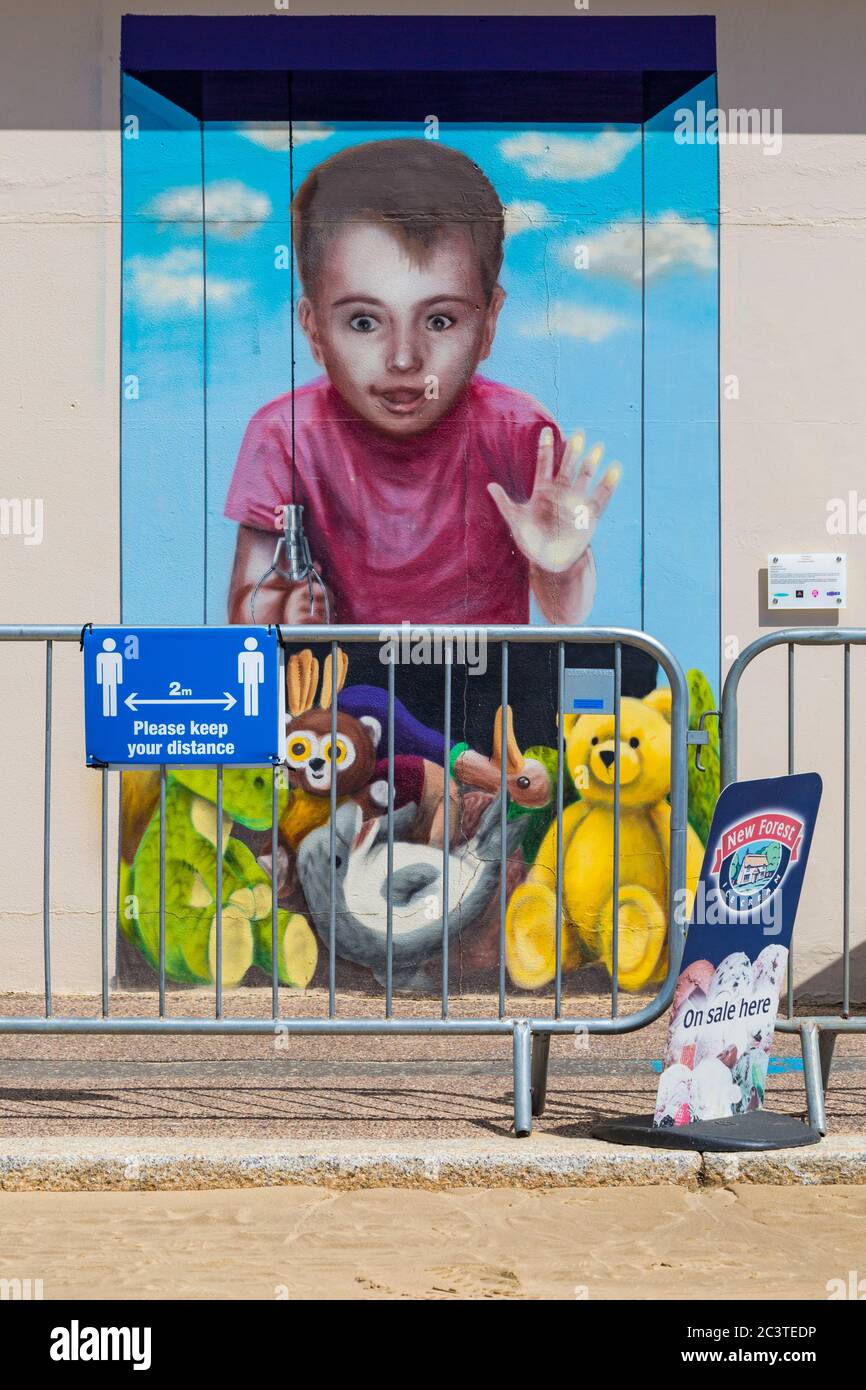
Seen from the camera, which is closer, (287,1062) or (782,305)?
(287,1062)

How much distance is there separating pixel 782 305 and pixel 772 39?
4.36 ft

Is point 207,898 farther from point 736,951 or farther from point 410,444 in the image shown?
point 736,951

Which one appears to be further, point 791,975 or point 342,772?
point 342,772

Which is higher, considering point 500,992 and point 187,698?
point 187,698

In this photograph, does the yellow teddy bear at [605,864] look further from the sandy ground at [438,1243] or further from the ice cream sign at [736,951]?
the sandy ground at [438,1243]

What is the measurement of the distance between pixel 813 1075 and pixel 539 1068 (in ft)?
3.00

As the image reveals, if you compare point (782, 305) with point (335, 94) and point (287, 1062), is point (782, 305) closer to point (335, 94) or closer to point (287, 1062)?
point (335, 94)

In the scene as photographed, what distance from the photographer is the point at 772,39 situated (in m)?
7.31

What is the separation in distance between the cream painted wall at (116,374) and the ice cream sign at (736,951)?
254 cm

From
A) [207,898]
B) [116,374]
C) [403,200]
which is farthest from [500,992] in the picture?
[403,200]

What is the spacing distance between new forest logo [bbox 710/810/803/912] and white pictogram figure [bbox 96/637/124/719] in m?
2.06

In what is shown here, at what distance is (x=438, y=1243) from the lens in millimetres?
4031

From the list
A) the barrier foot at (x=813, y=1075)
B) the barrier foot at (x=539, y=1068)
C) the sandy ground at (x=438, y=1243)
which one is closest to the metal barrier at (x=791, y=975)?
the barrier foot at (x=813, y=1075)
